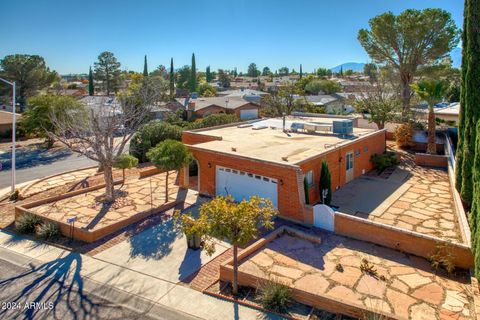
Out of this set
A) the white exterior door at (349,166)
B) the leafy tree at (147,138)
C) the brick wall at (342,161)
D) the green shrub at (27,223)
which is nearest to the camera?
the green shrub at (27,223)

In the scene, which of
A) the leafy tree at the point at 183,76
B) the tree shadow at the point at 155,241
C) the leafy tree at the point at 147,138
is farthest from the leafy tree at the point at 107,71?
the tree shadow at the point at 155,241

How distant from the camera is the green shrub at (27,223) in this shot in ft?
49.5

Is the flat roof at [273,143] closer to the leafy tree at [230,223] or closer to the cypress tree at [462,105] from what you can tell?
the cypress tree at [462,105]

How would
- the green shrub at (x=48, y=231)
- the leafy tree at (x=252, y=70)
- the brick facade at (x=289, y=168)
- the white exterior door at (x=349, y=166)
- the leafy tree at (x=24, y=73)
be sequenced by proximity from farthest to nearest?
the leafy tree at (x=252, y=70) < the leafy tree at (x=24, y=73) < the white exterior door at (x=349, y=166) < the brick facade at (x=289, y=168) < the green shrub at (x=48, y=231)

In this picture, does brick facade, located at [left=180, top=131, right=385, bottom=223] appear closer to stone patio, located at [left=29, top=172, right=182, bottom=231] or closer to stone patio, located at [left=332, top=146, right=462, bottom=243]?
stone patio, located at [left=332, top=146, right=462, bottom=243]

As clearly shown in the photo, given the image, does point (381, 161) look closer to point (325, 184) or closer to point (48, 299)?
point (325, 184)

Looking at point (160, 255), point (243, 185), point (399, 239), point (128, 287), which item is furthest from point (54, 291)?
point (399, 239)

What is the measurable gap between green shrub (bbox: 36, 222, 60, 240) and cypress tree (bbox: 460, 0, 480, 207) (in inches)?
705

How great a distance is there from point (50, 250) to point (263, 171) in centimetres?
954

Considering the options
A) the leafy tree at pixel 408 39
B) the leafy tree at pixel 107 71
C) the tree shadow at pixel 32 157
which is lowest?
the tree shadow at pixel 32 157

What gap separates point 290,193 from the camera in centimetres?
1516

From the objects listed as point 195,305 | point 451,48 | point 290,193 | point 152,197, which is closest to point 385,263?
point 290,193

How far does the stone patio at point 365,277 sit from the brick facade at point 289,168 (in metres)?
2.00

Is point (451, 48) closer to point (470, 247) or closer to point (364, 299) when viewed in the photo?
point (470, 247)
